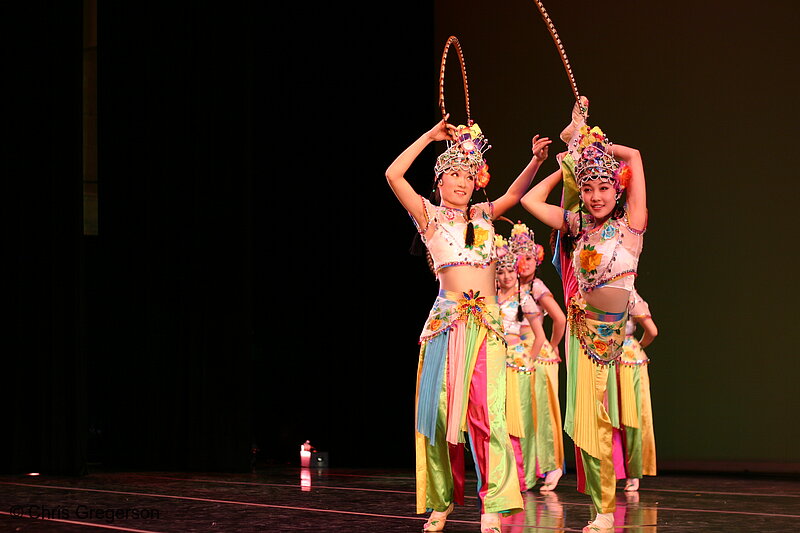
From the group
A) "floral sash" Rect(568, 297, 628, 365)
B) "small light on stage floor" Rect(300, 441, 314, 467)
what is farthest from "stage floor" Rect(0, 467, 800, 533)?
"small light on stage floor" Rect(300, 441, 314, 467)

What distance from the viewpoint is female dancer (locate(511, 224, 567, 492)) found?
5.70 m

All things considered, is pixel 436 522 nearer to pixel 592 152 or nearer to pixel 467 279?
pixel 467 279

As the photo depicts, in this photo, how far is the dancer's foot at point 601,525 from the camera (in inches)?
141

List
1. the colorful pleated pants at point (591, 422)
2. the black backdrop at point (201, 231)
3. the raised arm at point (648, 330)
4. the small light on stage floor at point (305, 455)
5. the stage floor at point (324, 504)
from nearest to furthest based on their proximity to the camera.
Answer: the colorful pleated pants at point (591, 422) → the stage floor at point (324, 504) → the raised arm at point (648, 330) → the black backdrop at point (201, 231) → the small light on stage floor at point (305, 455)

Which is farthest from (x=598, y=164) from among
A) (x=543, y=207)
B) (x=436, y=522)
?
(x=436, y=522)

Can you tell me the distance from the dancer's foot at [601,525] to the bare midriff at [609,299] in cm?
75

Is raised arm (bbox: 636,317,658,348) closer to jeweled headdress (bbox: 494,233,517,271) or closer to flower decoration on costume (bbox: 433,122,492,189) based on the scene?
jeweled headdress (bbox: 494,233,517,271)

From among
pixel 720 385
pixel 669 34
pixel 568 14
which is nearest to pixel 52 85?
pixel 568 14

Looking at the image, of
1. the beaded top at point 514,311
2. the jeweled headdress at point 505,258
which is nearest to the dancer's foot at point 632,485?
the beaded top at point 514,311

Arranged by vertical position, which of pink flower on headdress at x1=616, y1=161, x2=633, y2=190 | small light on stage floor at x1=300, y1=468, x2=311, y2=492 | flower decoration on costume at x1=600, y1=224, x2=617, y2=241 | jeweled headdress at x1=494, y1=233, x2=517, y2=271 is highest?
pink flower on headdress at x1=616, y1=161, x2=633, y2=190

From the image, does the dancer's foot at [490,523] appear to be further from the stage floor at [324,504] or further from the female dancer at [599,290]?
the female dancer at [599,290]

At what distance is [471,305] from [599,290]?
483mm

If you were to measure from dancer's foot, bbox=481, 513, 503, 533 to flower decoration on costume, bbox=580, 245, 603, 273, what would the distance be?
97cm

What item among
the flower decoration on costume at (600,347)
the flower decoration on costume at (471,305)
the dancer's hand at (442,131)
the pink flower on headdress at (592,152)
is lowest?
the flower decoration on costume at (600,347)
